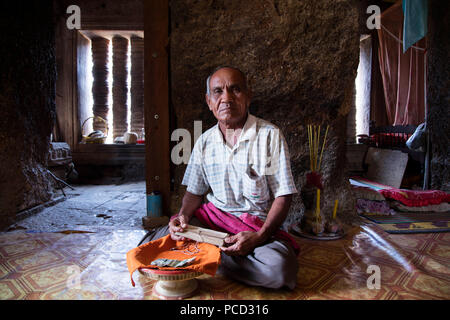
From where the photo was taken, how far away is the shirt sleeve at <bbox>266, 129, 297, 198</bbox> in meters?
1.74

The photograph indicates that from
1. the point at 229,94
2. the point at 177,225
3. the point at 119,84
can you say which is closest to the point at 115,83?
the point at 119,84

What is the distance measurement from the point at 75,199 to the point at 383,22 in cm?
688

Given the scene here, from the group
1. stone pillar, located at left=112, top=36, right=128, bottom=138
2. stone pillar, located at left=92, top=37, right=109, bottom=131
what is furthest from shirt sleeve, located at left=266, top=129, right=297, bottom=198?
stone pillar, located at left=92, top=37, right=109, bottom=131

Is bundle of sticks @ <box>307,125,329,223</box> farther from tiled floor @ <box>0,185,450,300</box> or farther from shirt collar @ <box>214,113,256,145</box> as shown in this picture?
shirt collar @ <box>214,113,256,145</box>

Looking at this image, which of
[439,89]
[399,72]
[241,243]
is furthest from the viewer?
[399,72]

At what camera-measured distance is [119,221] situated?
3129 mm

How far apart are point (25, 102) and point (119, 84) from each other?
145 inches

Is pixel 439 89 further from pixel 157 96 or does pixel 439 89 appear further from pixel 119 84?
pixel 119 84

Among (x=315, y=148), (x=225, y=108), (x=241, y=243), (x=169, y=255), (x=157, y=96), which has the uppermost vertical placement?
(x=157, y=96)

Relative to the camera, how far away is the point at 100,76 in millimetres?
6801

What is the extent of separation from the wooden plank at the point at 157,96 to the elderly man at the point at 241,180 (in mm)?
899

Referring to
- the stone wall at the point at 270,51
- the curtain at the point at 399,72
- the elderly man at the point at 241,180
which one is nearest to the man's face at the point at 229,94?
the elderly man at the point at 241,180
